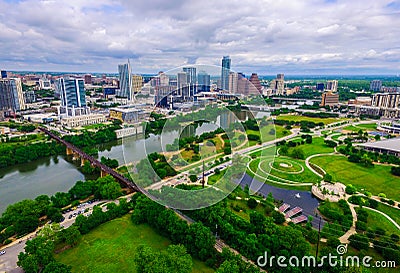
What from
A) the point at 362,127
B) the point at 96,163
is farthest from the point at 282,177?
the point at 362,127

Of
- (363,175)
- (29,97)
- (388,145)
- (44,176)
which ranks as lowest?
(44,176)

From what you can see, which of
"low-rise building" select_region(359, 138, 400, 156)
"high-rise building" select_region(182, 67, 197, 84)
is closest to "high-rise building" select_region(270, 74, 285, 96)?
"low-rise building" select_region(359, 138, 400, 156)

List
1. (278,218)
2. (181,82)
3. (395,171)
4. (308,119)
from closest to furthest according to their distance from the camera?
1. (181,82)
2. (278,218)
3. (395,171)
4. (308,119)

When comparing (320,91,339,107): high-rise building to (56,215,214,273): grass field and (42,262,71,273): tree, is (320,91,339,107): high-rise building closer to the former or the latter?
(56,215,214,273): grass field

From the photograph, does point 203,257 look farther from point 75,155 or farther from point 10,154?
point 10,154

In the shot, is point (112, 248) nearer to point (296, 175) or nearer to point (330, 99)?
point (296, 175)

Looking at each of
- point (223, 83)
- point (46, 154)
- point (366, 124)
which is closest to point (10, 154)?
point (46, 154)

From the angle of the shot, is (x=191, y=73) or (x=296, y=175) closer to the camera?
(x=191, y=73)
